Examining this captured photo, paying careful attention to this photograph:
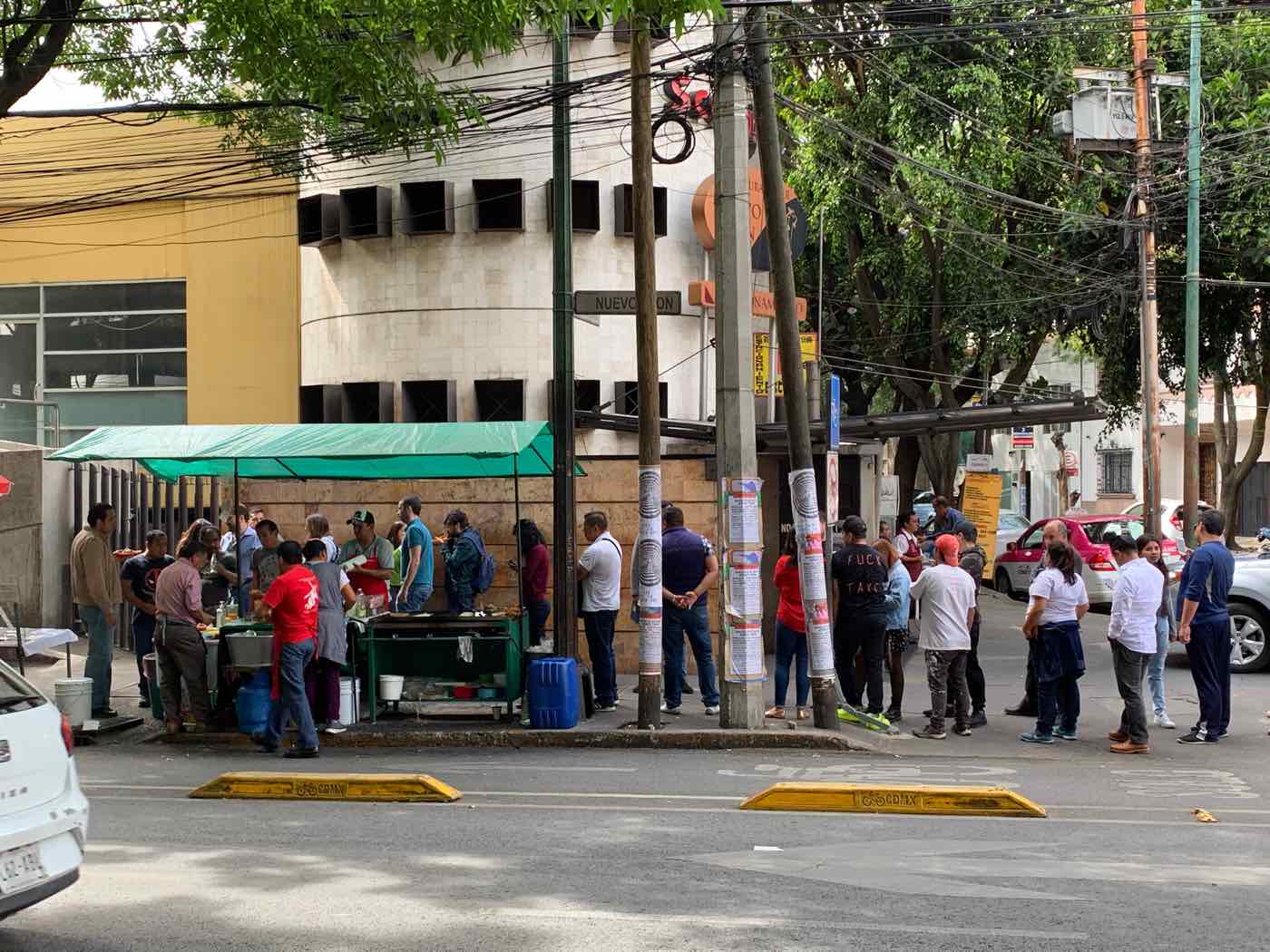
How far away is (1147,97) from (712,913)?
21.3m

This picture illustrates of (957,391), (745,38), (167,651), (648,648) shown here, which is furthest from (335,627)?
(957,391)

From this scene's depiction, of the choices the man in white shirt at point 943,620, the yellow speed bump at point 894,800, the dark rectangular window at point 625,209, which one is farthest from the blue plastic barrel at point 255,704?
the dark rectangular window at point 625,209

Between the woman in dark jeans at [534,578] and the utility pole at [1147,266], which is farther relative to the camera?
the utility pole at [1147,266]

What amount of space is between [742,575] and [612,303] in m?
2.77

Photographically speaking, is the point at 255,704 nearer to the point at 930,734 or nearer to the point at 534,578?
the point at 534,578

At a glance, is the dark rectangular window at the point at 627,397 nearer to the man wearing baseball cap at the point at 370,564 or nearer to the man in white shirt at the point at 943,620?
the man wearing baseball cap at the point at 370,564

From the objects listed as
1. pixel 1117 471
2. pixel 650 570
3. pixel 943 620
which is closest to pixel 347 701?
pixel 650 570

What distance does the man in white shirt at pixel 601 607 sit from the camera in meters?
14.7

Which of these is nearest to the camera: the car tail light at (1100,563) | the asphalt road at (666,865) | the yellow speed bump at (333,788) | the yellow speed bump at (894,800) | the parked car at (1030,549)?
the asphalt road at (666,865)

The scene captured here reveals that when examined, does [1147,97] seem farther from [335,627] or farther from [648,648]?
[335,627]

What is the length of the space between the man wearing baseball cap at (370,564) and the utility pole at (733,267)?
490 cm

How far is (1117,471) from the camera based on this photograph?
55281 millimetres

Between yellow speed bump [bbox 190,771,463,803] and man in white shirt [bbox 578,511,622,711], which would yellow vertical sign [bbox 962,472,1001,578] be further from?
yellow speed bump [bbox 190,771,463,803]

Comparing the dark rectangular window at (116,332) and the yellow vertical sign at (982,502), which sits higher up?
the dark rectangular window at (116,332)
